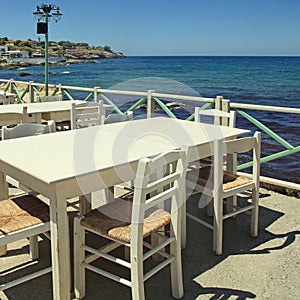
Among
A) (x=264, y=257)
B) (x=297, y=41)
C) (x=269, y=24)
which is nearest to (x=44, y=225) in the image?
(x=264, y=257)

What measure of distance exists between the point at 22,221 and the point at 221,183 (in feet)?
4.29

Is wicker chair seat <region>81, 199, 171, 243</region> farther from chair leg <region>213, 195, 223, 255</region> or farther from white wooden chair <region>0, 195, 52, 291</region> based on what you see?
chair leg <region>213, 195, 223, 255</region>

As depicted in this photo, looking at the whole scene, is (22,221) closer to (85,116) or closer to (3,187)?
(3,187)

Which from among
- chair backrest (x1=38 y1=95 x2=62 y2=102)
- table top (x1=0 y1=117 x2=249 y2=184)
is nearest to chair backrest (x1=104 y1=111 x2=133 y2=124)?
table top (x1=0 y1=117 x2=249 y2=184)

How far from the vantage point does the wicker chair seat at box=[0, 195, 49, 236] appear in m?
2.05

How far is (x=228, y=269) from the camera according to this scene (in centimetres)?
251

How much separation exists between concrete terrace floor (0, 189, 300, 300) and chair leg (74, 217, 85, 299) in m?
0.08

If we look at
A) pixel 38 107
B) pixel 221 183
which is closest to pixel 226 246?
pixel 221 183

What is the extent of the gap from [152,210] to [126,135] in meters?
0.84

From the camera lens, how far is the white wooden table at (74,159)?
1.93 meters

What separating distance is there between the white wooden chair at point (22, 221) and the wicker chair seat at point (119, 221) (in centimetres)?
24

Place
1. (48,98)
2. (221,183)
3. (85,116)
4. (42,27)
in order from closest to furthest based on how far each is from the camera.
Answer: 1. (221,183)
2. (85,116)
3. (48,98)
4. (42,27)

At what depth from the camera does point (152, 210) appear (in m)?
2.31

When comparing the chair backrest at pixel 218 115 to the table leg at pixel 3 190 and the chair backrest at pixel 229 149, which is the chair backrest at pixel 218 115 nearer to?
the chair backrest at pixel 229 149
